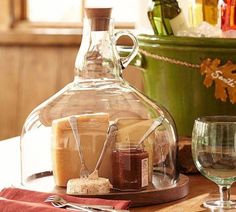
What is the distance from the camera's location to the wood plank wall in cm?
292

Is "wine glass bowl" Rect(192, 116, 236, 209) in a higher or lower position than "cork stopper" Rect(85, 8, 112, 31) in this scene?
lower

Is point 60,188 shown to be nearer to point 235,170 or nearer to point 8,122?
point 235,170

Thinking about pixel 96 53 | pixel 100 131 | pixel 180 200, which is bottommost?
pixel 180 200

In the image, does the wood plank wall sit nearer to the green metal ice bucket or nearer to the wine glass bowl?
the green metal ice bucket

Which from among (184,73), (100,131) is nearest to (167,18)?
(184,73)

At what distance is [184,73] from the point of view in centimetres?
141

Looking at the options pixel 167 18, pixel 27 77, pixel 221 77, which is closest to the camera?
pixel 221 77

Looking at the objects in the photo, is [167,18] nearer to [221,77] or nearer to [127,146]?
[221,77]

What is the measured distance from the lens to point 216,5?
4.90 ft

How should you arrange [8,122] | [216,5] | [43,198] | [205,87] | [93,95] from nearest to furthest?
[43,198]
[93,95]
[205,87]
[216,5]
[8,122]

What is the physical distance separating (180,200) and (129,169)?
0.09 m

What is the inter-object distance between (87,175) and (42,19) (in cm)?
208

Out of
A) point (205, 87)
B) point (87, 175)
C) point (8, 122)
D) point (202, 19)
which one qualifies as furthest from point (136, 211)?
point (8, 122)

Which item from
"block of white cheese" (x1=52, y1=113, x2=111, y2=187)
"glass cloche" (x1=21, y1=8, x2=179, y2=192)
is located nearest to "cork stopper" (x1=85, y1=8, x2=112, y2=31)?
"glass cloche" (x1=21, y1=8, x2=179, y2=192)
